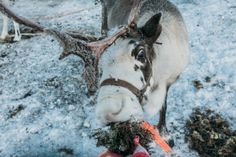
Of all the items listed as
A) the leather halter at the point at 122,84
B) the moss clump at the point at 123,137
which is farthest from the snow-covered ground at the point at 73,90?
the leather halter at the point at 122,84

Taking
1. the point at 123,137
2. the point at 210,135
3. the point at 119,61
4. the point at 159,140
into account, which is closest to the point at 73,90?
the point at 159,140

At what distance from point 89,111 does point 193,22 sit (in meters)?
3.29

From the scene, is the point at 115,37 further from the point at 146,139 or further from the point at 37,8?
the point at 37,8

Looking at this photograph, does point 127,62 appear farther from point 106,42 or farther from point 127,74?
point 106,42

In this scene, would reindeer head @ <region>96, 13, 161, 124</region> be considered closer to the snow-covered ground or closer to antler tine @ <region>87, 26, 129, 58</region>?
antler tine @ <region>87, 26, 129, 58</region>

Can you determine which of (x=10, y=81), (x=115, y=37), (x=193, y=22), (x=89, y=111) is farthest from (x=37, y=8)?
(x=115, y=37)

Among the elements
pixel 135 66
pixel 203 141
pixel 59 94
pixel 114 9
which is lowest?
pixel 203 141

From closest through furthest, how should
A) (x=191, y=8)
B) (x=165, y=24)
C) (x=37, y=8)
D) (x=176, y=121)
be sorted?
(x=165, y=24)
(x=176, y=121)
(x=191, y=8)
(x=37, y=8)

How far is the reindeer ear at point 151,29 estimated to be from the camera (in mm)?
4262

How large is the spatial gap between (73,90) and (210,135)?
2389 millimetres

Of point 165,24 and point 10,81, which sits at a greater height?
point 165,24

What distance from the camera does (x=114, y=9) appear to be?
22.4ft

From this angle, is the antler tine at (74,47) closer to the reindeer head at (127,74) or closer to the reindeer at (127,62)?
the reindeer at (127,62)

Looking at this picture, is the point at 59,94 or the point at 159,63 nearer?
the point at 159,63
